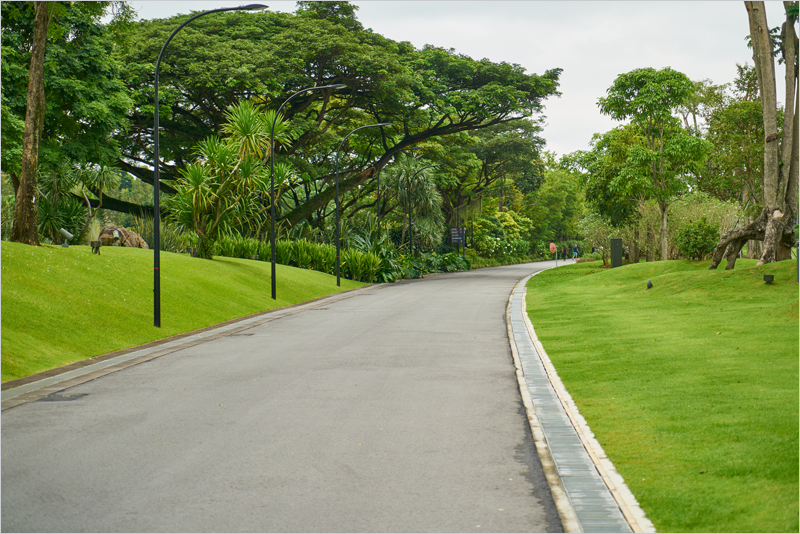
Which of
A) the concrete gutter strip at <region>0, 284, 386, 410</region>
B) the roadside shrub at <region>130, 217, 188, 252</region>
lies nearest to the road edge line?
the concrete gutter strip at <region>0, 284, 386, 410</region>

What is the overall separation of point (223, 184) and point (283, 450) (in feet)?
77.1

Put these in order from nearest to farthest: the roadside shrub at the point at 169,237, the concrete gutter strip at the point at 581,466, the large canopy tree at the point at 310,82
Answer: the concrete gutter strip at the point at 581,466
the roadside shrub at the point at 169,237
the large canopy tree at the point at 310,82

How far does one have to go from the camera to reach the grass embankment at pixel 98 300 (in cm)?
1285

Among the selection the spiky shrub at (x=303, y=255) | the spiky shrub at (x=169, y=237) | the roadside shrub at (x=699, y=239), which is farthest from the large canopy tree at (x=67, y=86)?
the roadside shrub at (x=699, y=239)

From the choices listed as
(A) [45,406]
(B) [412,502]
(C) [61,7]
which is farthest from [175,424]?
(C) [61,7]

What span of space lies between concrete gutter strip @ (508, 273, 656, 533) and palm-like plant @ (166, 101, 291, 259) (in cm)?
2062

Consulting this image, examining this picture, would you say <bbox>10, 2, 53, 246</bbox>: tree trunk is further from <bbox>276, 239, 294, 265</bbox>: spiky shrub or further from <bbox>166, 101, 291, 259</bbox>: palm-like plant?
<bbox>276, 239, 294, 265</bbox>: spiky shrub

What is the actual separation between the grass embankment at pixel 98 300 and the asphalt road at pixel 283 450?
8.33 feet

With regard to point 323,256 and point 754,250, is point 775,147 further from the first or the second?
point 323,256

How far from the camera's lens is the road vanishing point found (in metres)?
4.86

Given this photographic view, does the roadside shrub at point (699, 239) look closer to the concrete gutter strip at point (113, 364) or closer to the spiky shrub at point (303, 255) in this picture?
the concrete gutter strip at point (113, 364)

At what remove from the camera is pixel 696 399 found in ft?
26.2

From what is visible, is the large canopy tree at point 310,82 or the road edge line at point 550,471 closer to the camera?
the road edge line at point 550,471

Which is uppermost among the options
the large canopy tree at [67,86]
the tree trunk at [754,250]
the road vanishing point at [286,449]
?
the large canopy tree at [67,86]
